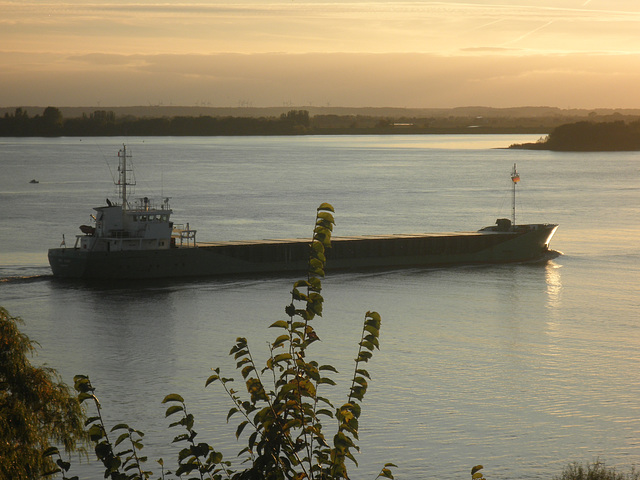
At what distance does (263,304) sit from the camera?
49000 millimetres

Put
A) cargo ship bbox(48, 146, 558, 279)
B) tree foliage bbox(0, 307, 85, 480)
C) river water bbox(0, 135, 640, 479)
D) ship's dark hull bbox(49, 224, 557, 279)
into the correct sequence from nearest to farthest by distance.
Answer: tree foliage bbox(0, 307, 85, 480) < river water bbox(0, 135, 640, 479) < ship's dark hull bbox(49, 224, 557, 279) < cargo ship bbox(48, 146, 558, 279)

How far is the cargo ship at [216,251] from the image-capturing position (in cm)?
5653

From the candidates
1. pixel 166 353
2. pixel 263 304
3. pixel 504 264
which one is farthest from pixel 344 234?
pixel 166 353

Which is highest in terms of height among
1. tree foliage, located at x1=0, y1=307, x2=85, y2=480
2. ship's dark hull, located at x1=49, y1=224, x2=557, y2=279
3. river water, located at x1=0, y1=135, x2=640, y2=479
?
tree foliage, located at x1=0, y1=307, x2=85, y2=480

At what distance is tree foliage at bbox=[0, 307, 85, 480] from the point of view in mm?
14648

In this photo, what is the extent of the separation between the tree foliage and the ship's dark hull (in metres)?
40.6

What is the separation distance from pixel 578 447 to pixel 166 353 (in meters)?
18.7

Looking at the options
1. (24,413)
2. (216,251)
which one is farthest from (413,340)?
(24,413)

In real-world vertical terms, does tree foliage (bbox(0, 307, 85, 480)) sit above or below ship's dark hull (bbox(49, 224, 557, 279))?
above

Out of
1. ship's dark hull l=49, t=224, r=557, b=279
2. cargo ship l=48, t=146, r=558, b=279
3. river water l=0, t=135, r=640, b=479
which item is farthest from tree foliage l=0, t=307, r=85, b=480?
ship's dark hull l=49, t=224, r=557, b=279

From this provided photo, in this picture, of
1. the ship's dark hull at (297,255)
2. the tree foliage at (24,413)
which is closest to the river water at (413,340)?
the ship's dark hull at (297,255)

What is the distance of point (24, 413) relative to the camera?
15.2 metres

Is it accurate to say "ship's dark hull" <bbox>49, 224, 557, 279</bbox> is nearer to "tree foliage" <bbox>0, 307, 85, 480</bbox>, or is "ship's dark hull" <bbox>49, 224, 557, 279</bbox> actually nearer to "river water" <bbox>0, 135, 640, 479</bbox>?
"river water" <bbox>0, 135, 640, 479</bbox>

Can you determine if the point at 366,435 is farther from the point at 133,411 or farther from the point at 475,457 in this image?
the point at 133,411
